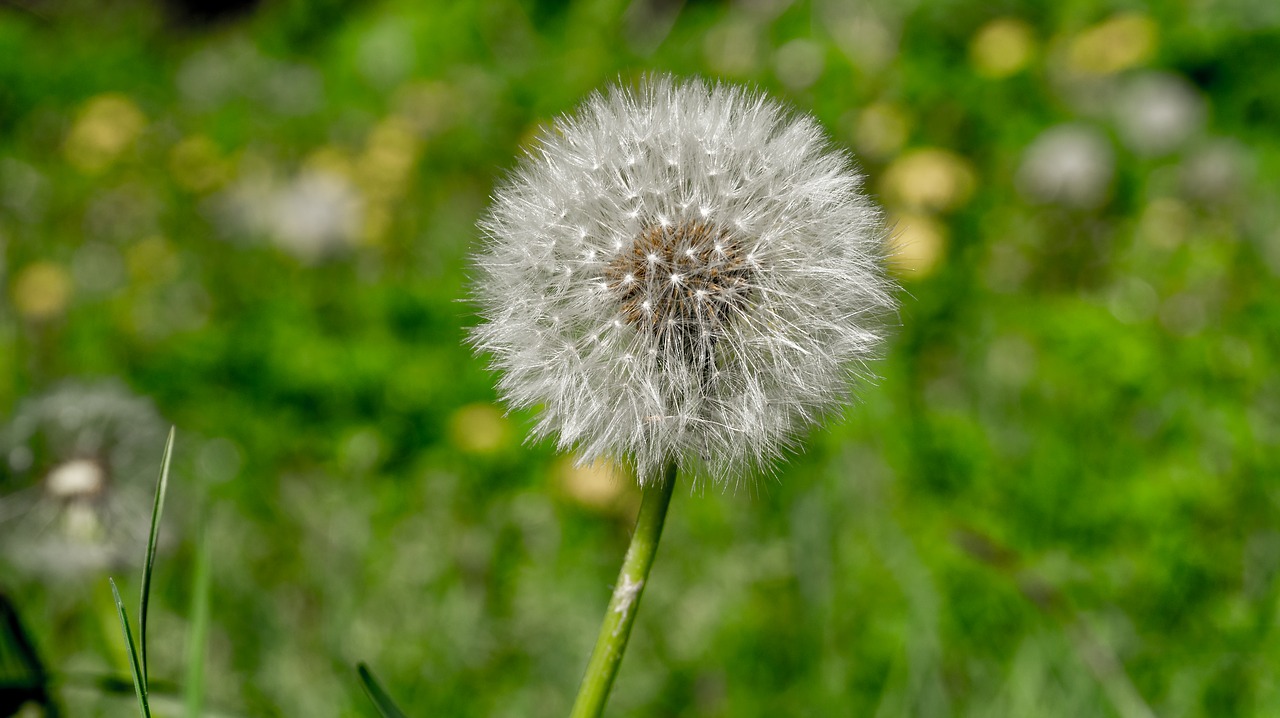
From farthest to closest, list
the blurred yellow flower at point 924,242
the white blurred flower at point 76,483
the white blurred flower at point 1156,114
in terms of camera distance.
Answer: the white blurred flower at point 1156,114 → the blurred yellow flower at point 924,242 → the white blurred flower at point 76,483

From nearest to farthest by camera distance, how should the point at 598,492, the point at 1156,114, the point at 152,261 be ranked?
the point at 598,492 → the point at 152,261 → the point at 1156,114

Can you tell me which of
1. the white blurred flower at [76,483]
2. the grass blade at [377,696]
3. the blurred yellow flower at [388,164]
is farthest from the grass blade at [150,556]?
the blurred yellow flower at [388,164]

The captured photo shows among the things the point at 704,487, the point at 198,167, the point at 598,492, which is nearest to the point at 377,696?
the point at 704,487

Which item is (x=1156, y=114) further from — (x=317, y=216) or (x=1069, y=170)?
(x=317, y=216)

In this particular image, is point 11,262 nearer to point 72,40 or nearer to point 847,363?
point 72,40

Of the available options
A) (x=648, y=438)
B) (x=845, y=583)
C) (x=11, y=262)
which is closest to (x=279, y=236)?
(x=11, y=262)

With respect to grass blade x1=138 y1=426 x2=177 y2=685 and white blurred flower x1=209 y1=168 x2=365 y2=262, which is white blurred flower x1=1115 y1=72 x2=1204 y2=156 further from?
grass blade x1=138 y1=426 x2=177 y2=685

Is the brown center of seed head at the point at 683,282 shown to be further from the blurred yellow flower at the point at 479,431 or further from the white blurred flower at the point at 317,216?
the white blurred flower at the point at 317,216
